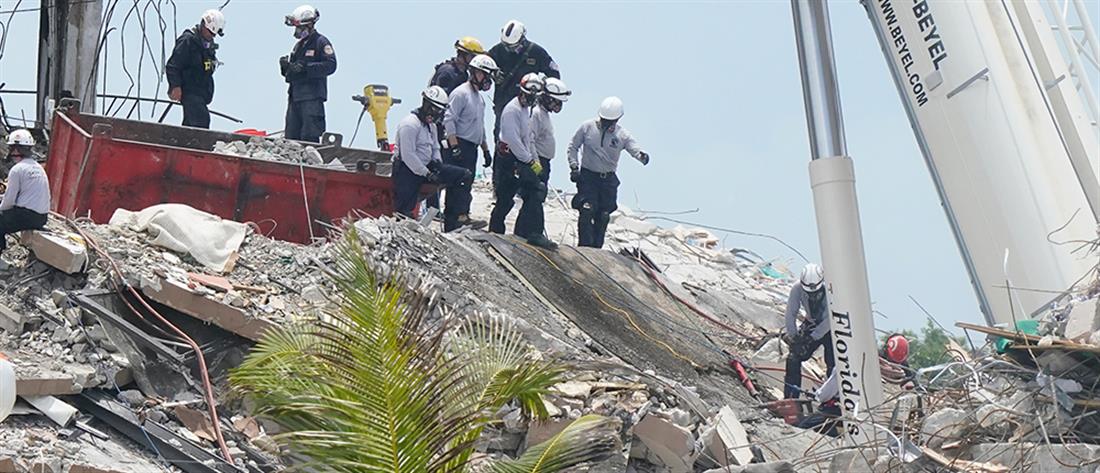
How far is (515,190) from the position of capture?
58.2 ft

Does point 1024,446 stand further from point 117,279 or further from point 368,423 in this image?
point 117,279

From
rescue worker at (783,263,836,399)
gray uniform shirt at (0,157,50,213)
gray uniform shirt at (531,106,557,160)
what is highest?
gray uniform shirt at (531,106,557,160)

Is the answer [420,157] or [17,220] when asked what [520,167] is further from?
[17,220]

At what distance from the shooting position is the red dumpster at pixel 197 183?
16.9 metres

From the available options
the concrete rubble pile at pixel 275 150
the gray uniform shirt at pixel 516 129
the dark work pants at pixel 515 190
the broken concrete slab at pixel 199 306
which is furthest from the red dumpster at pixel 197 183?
the broken concrete slab at pixel 199 306

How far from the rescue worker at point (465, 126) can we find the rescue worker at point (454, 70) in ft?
2.20

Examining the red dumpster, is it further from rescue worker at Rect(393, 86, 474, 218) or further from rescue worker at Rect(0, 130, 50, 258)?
rescue worker at Rect(0, 130, 50, 258)

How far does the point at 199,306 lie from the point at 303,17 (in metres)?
4.77

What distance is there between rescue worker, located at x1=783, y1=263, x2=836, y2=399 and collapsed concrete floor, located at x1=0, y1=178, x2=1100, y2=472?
1.17ft

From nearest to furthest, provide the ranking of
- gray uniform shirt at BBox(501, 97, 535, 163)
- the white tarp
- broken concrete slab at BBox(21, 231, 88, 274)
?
1. broken concrete slab at BBox(21, 231, 88, 274)
2. the white tarp
3. gray uniform shirt at BBox(501, 97, 535, 163)

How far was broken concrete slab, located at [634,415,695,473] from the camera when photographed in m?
14.1

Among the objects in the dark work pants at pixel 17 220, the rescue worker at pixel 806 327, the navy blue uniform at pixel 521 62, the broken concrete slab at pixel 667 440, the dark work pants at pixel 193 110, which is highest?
the navy blue uniform at pixel 521 62

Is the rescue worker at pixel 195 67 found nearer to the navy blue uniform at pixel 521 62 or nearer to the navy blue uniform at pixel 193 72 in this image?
the navy blue uniform at pixel 193 72

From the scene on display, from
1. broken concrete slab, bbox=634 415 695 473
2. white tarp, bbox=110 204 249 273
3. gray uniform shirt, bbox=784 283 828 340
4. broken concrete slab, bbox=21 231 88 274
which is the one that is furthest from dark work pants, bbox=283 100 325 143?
broken concrete slab, bbox=634 415 695 473
